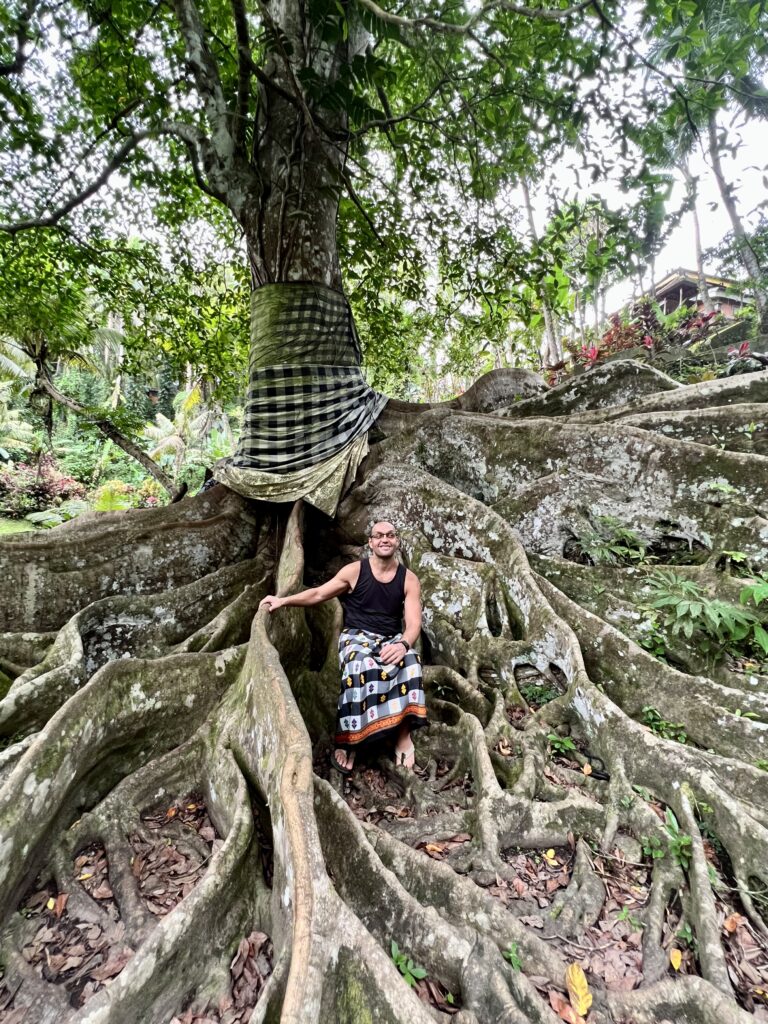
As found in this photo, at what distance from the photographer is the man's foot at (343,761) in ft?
9.64

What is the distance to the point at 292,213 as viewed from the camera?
4.25 meters

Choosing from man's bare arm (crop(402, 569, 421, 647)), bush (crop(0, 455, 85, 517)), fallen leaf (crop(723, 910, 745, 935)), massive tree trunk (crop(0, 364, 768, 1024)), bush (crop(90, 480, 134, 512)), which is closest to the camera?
massive tree trunk (crop(0, 364, 768, 1024))

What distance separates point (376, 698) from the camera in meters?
2.91

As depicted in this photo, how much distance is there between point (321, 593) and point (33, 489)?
16084 mm

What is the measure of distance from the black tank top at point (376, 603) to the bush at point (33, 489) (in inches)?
604

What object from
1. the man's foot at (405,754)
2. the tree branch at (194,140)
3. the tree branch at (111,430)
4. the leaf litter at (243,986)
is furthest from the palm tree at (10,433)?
the leaf litter at (243,986)

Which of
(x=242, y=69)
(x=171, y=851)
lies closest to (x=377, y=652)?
(x=171, y=851)

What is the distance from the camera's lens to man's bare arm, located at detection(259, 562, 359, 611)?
3168 millimetres

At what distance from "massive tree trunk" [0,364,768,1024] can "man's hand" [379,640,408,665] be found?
1.85 feet

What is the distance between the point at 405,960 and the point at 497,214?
20.4 feet

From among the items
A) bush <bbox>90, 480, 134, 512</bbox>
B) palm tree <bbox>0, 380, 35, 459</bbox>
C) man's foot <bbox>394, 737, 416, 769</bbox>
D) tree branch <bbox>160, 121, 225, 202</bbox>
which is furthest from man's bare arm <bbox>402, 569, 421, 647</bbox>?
palm tree <bbox>0, 380, 35, 459</bbox>

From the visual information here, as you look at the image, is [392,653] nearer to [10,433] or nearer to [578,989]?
[578,989]

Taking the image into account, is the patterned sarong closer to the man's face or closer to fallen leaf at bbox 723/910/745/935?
the man's face

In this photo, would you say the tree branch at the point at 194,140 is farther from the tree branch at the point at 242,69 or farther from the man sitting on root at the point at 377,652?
the man sitting on root at the point at 377,652
